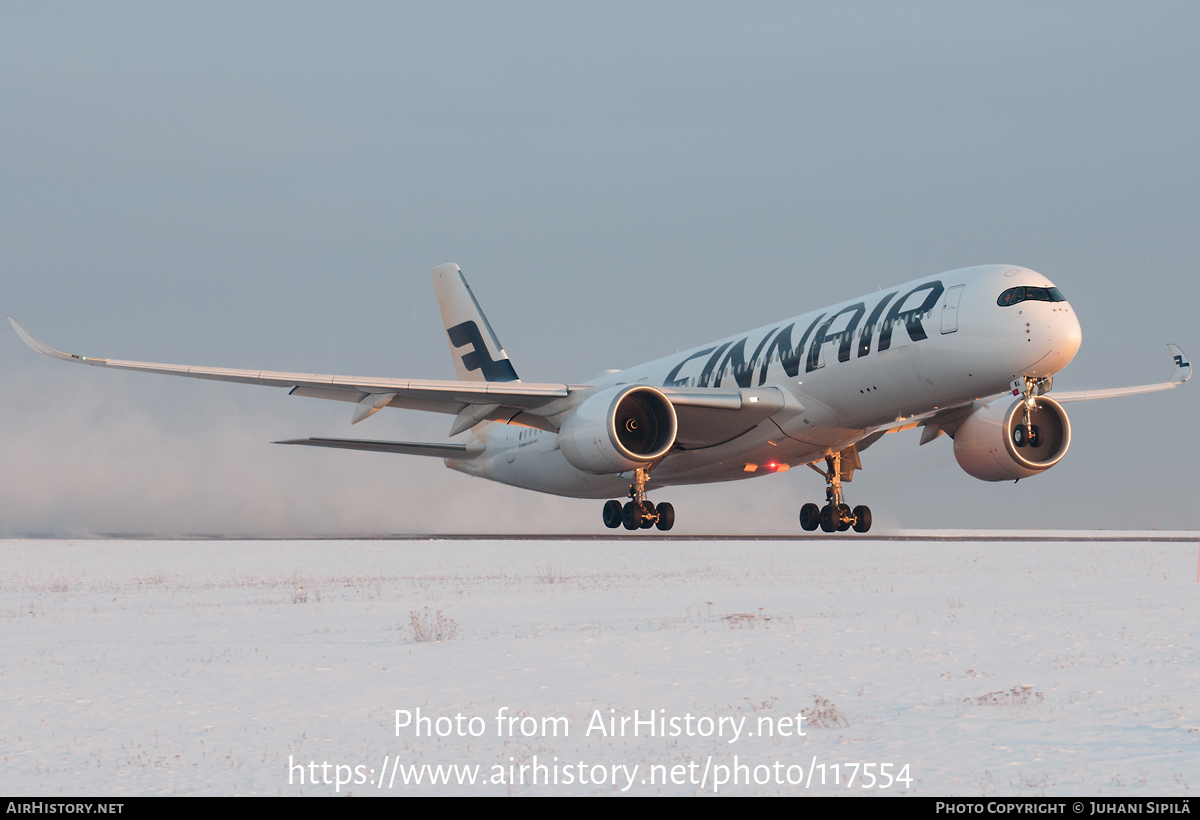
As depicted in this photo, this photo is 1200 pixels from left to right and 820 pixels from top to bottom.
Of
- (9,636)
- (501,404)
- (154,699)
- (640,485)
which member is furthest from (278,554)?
(154,699)

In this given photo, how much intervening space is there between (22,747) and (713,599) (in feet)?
36.1

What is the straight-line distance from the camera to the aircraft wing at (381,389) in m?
27.9

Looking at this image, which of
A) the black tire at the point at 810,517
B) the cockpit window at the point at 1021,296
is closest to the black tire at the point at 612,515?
the black tire at the point at 810,517

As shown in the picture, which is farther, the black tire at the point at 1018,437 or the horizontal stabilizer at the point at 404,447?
the horizontal stabilizer at the point at 404,447

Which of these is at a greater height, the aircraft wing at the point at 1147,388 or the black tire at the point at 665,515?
the aircraft wing at the point at 1147,388

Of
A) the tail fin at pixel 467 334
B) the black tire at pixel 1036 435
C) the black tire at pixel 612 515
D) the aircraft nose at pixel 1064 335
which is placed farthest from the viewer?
the tail fin at pixel 467 334

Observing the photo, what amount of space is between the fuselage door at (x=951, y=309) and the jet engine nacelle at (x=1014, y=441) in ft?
16.0

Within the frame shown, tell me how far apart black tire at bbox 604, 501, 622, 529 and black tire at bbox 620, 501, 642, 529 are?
307 cm

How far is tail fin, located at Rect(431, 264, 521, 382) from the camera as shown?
140 feet

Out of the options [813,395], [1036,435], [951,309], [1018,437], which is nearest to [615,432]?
[813,395]

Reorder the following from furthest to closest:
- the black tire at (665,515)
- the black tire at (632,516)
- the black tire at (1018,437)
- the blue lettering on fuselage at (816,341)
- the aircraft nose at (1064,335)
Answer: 1. the black tire at (665,515)
2. the black tire at (632,516)
3. the black tire at (1018,437)
4. the blue lettering on fuselage at (816,341)
5. the aircraft nose at (1064,335)

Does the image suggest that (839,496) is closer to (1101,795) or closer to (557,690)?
(557,690)

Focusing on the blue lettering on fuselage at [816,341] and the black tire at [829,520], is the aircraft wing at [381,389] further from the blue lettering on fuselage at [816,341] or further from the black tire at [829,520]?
the black tire at [829,520]

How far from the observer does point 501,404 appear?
32438mm
